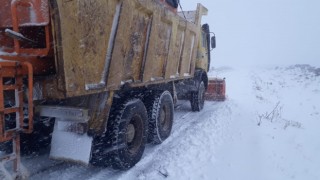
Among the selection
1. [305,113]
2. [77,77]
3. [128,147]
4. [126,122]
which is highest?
[77,77]

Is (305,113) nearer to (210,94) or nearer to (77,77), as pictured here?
(210,94)

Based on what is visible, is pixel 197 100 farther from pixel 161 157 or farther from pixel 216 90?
pixel 161 157

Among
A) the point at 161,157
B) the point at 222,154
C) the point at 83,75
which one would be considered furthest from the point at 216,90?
the point at 83,75

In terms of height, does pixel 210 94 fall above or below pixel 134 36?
below

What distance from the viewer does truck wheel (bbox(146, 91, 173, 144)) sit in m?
5.14

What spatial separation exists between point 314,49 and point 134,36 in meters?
72.8

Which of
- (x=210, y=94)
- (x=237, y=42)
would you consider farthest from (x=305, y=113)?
(x=237, y=42)

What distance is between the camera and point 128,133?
4.32m

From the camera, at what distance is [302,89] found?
19469mm

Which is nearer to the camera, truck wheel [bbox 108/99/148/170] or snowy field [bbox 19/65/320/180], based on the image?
truck wheel [bbox 108/99/148/170]

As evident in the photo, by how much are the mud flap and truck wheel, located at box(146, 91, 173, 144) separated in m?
1.76

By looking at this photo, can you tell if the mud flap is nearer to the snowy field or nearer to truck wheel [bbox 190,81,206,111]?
the snowy field

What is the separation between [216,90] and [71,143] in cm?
884

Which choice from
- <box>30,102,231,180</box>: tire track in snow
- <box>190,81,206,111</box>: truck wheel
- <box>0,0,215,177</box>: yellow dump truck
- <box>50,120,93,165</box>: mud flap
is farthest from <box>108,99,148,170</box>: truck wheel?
<box>190,81,206,111</box>: truck wheel
